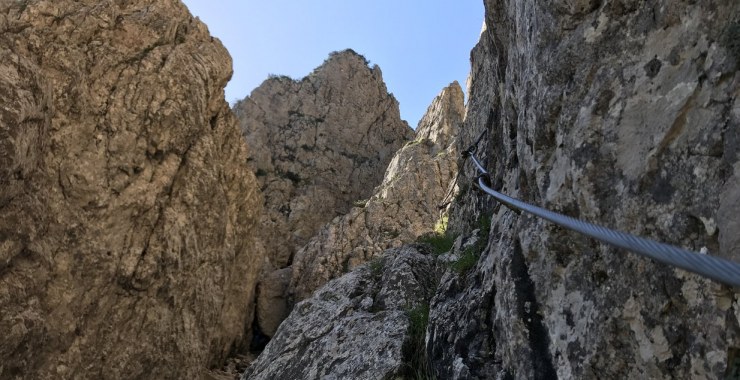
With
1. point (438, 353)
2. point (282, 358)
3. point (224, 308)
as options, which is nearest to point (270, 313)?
point (224, 308)

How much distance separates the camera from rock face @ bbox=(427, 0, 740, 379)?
8.62 feet

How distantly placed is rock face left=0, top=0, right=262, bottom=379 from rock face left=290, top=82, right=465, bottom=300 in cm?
655

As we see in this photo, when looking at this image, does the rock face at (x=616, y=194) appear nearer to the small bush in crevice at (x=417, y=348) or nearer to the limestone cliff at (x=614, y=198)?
the limestone cliff at (x=614, y=198)

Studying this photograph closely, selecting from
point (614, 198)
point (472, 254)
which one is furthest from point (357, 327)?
point (614, 198)

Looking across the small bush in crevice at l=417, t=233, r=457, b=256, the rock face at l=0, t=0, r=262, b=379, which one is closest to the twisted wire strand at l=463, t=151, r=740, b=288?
the small bush in crevice at l=417, t=233, r=457, b=256

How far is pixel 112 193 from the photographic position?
16.1 meters

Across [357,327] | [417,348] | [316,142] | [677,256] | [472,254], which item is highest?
[316,142]

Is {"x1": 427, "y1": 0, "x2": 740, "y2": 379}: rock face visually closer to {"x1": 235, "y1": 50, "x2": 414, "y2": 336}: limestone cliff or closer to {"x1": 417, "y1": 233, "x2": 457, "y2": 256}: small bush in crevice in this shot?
{"x1": 417, "y1": 233, "x2": 457, "y2": 256}: small bush in crevice

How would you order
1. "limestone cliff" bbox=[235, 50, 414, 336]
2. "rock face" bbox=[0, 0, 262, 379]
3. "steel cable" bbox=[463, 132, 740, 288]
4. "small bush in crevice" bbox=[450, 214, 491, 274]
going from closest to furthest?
"steel cable" bbox=[463, 132, 740, 288] → "small bush in crevice" bbox=[450, 214, 491, 274] → "rock face" bbox=[0, 0, 262, 379] → "limestone cliff" bbox=[235, 50, 414, 336]

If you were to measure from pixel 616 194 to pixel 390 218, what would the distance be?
25710 millimetres

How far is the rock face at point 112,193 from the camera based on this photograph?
13469 mm

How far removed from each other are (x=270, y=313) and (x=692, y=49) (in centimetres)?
2436

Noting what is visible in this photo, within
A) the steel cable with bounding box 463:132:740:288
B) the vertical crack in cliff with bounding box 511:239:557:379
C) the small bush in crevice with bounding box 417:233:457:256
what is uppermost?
the small bush in crevice with bounding box 417:233:457:256

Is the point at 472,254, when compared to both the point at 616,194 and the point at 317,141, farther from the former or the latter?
the point at 317,141
